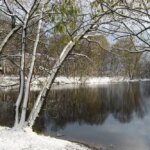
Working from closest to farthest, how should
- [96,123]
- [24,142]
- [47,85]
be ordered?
[24,142] < [47,85] < [96,123]

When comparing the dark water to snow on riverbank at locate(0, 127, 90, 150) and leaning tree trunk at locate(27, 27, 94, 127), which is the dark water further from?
snow on riverbank at locate(0, 127, 90, 150)

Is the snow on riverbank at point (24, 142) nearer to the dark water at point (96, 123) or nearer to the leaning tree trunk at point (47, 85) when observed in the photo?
the leaning tree trunk at point (47, 85)

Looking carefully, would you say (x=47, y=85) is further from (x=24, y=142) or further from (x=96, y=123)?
(x=96, y=123)

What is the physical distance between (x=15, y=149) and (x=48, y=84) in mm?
3130

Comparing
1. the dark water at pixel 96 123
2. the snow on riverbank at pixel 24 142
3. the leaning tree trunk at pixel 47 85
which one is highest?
the leaning tree trunk at pixel 47 85

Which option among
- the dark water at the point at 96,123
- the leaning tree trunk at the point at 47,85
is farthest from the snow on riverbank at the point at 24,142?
the dark water at the point at 96,123

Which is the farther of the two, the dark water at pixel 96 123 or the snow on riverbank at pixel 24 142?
the dark water at pixel 96 123

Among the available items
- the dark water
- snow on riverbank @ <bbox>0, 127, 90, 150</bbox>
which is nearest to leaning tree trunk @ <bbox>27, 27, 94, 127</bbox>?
snow on riverbank @ <bbox>0, 127, 90, 150</bbox>

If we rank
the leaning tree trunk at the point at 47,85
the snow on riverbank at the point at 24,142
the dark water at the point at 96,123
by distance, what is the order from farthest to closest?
the dark water at the point at 96,123 < the leaning tree trunk at the point at 47,85 < the snow on riverbank at the point at 24,142

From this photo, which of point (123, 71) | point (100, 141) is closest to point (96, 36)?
point (100, 141)

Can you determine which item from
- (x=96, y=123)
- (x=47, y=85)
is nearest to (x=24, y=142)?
(x=47, y=85)

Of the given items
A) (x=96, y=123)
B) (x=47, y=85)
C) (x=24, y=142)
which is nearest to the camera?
(x=24, y=142)

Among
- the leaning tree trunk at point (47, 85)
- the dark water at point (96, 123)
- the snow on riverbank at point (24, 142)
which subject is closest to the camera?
the snow on riverbank at point (24, 142)

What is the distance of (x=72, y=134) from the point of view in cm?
1933
